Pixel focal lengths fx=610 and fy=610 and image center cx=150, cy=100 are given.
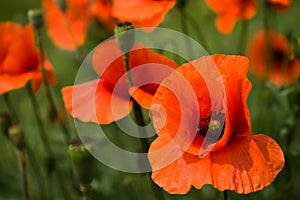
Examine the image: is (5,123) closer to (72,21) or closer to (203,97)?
(203,97)

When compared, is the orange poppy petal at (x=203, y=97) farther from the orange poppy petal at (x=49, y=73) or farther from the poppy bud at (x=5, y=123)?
the orange poppy petal at (x=49, y=73)

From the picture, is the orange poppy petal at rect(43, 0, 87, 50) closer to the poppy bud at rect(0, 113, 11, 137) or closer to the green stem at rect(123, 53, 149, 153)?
the poppy bud at rect(0, 113, 11, 137)

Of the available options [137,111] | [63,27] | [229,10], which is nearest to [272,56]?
[229,10]

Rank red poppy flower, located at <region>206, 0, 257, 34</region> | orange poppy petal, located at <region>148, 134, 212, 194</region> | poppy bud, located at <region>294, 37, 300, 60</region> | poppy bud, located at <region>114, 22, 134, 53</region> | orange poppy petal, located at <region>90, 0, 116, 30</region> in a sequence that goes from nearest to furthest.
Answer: orange poppy petal, located at <region>148, 134, 212, 194</region>, poppy bud, located at <region>114, 22, 134, 53</region>, poppy bud, located at <region>294, 37, 300, 60</region>, red poppy flower, located at <region>206, 0, 257, 34</region>, orange poppy petal, located at <region>90, 0, 116, 30</region>

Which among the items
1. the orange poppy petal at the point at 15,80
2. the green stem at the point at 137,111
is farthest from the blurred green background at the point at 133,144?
the orange poppy petal at the point at 15,80

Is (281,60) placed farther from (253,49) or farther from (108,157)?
(108,157)

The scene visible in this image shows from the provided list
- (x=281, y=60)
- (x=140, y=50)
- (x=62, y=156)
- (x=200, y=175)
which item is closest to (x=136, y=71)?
(x=140, y=50)

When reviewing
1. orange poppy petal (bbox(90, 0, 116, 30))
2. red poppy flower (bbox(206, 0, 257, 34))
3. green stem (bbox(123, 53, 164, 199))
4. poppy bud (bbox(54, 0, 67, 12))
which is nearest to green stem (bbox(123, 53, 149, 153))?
green stem (bbox(123, 53, 164, 199))
